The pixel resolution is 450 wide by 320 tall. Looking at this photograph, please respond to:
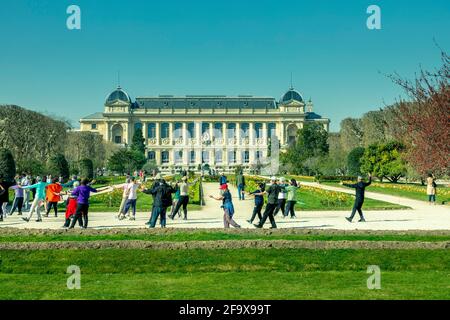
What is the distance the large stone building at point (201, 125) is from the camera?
384ft

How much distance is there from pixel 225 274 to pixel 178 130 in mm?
110944

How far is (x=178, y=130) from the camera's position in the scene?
120625 millimetres

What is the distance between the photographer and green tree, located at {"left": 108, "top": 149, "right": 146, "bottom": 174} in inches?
2562

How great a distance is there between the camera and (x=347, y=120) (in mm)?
74625

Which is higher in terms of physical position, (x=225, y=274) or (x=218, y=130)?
(x=218, y=130)

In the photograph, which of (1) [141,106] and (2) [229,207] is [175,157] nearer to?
(1) [141,106]

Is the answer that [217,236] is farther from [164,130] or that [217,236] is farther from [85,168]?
[164,130]

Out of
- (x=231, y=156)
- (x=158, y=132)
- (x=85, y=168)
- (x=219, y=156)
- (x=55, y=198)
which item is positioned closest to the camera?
(x=55, y=198)

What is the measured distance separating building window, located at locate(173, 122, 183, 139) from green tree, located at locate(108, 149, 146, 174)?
145ft

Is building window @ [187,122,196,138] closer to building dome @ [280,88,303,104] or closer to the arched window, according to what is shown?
the arched window

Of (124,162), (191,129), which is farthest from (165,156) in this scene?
(124,162)
